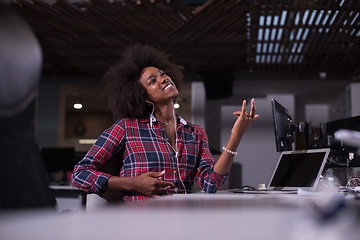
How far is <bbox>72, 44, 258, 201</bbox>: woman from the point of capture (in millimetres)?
→ 1781

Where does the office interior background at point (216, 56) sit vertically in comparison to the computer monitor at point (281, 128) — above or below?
above

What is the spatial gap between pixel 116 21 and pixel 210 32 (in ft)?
4.26

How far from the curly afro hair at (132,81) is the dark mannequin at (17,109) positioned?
5.44ft

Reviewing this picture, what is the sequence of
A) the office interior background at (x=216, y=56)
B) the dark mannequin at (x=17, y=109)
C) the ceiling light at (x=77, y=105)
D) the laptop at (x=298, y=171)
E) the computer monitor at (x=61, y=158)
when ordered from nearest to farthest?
1. the dark mannequin at (x=17, y=109)
2. the laptop at (x=298, y=171)
3. the office interior background at (x=216, y=56)
4. the computer monitor at (x=61, y=158)
5. the ceiling light at (x=77, y=105)

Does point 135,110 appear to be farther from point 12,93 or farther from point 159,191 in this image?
point 12,93

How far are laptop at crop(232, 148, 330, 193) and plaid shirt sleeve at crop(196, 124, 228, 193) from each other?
4.7 inches

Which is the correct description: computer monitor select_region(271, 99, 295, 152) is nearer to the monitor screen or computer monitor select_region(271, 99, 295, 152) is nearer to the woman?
the monitor screen

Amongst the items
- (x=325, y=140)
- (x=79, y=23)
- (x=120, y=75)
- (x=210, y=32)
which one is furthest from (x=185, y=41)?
(x=325, y=140)

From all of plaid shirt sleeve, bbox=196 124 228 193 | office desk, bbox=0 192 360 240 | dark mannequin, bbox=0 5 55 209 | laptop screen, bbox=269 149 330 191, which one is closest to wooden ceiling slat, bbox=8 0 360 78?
plaid shirt sleeve, bbox=196 124 228 193

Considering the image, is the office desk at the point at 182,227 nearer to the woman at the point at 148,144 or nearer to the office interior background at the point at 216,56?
the woman at the point at 148,144

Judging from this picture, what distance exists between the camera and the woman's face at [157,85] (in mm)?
2258

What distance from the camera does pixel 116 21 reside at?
463 cm

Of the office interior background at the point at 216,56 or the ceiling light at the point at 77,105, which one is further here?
the ceiling light at the point at 77,105

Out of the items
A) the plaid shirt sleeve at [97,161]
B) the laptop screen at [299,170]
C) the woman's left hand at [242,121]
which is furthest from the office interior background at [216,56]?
the laptop screen at [299,170]
